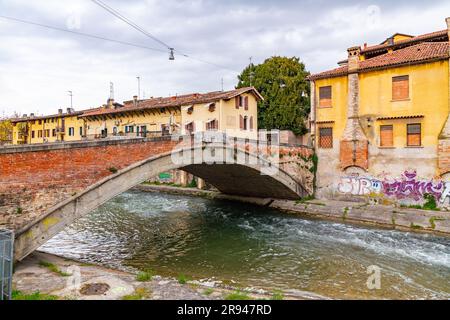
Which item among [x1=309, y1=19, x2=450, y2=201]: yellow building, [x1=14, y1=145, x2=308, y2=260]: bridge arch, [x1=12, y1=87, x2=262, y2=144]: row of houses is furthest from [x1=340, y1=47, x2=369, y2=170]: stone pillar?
[x1=12, y1=87, x2=262, y2=144]: row of houses

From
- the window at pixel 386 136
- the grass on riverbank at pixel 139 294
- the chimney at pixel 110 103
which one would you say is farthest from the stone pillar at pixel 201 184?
the grass on riverbank at pixel 139 294

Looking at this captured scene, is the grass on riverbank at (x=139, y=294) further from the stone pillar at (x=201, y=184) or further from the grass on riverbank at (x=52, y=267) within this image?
the stone pillar at (x=201, y=184)

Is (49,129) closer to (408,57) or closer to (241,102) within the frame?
(241,102)

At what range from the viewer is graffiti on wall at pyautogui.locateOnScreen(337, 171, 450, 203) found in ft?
60.0

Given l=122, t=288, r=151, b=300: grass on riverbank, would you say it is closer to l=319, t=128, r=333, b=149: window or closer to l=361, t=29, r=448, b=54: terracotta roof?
l=319, t=128, r=333, b=149: window

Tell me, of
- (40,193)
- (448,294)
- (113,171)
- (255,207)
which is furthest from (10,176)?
(255,207)

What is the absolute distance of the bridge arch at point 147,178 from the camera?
10.8 metres

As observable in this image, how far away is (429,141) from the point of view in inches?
734

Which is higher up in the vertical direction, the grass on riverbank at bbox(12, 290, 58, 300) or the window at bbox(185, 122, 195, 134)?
the window at bbox(185, 122, 195, 134)

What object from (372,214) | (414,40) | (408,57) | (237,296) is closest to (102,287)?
(237,296)

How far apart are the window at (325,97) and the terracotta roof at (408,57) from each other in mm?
860

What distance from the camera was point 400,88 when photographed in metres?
19.6

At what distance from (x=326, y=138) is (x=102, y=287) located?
18.2 m

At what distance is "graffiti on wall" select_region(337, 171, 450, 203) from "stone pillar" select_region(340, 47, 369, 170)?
1026 millimetres
